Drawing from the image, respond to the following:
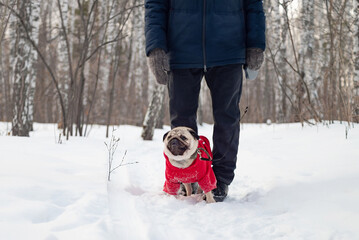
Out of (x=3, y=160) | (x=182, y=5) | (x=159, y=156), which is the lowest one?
(x=159, y=156)

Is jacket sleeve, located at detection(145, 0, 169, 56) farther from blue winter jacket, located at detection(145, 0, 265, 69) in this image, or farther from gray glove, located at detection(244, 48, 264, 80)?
gray glove, located at detection(244, 48, 264, 80)

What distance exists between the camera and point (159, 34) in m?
1.96

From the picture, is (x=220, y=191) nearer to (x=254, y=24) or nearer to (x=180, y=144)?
(x=180, y=144)

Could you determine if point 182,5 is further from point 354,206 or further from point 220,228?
point 354,206

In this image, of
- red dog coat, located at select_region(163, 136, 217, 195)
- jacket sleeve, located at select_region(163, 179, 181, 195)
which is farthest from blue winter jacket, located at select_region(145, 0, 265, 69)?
jacket sleeve, located at select_region(163, 179, 181, 195)

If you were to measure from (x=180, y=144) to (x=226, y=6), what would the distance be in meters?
0.95

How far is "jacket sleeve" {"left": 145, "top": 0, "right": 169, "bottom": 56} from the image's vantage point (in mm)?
1945

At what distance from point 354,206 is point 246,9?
140 centimetres

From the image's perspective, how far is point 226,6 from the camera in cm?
198

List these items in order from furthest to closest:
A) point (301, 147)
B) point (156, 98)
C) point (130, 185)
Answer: point (156, 98) < point (301, 147) < point (130, 185)

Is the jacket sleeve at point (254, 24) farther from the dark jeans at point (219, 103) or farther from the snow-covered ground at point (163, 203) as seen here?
the snow-covered ground at point (163, 203)

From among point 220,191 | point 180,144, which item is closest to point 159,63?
point 180,144

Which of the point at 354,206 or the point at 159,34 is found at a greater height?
the point at 159,34

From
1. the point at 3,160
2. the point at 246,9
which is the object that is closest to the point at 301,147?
the point at 246,9
